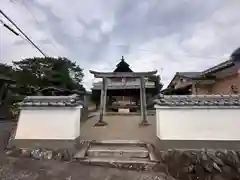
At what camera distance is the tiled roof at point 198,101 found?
6562 mm

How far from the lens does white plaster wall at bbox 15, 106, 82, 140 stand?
21.5 ft

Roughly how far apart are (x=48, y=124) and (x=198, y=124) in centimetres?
443

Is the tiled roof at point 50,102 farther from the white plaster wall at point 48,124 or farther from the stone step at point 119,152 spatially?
the stone step at point 119,152

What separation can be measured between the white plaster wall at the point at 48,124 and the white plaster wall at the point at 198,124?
8.75 feet

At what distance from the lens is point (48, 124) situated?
21.7 feet

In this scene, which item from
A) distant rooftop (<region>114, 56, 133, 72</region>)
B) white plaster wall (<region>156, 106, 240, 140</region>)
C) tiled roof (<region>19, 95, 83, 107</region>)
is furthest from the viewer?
distant rooftop (<region>114, 56, 133, 72</region>)

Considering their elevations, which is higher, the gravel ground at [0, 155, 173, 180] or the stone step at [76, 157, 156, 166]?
the stone step at [76, 157, 156, 166]

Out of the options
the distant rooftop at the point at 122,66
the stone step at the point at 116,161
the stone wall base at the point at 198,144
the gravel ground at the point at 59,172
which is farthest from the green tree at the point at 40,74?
the stone wall base at the point at 198,144

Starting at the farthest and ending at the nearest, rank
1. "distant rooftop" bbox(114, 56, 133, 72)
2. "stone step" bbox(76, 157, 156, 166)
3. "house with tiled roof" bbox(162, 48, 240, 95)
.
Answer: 1. "distant rooftop" bbox(114, 56, 133, 72)
2. "house with tiled roof" bbox(162, 48, 240, 95)
3. "stone step" bbox(76, 157, 156, 166)

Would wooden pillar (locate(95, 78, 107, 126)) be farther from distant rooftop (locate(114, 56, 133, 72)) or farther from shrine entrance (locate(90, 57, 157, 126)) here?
distant rooftop (locate(114, 56, 133, 72))

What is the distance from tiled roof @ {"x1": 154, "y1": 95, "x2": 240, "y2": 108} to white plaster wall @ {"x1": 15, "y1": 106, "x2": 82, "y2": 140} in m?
2.67

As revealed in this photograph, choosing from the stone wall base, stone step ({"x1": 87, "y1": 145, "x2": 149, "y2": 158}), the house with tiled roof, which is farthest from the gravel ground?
the house with tiled roof

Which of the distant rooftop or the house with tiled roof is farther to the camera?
the distant rooftop

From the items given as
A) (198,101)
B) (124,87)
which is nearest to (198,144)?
(198,101)
